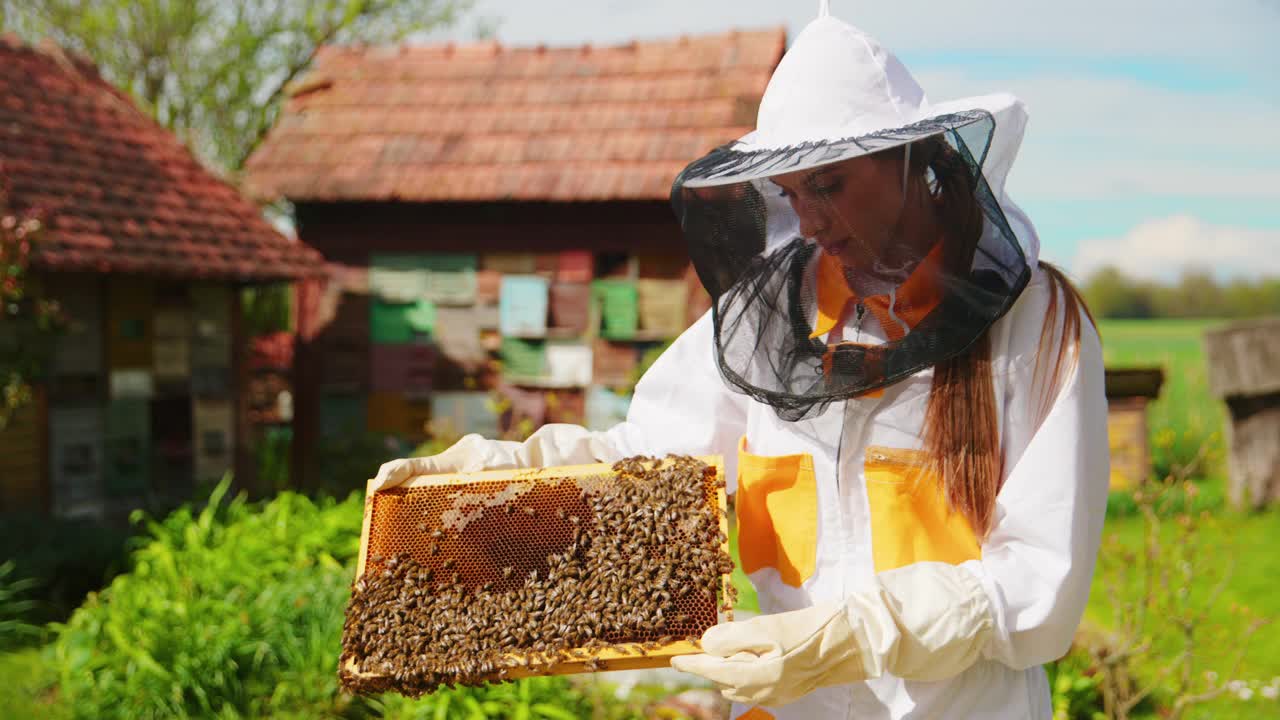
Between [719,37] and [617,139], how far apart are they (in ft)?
6.06

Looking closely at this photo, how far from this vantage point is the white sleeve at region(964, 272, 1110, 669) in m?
1.75

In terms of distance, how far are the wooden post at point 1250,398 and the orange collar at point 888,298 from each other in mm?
9542

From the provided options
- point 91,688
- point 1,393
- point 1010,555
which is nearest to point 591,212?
point 1,393

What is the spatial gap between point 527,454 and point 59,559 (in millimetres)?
5708

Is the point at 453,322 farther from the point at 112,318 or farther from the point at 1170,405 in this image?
the point at 1170,405

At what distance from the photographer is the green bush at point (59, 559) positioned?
638 centimetres

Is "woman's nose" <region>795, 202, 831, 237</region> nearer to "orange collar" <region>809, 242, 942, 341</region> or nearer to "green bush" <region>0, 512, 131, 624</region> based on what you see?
"orange collar" <region>809, 242, 942, 341</region>

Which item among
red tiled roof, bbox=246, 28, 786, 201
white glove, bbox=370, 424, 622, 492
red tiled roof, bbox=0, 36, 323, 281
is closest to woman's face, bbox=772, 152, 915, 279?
white glove, bbox=370, 424, 622, 492

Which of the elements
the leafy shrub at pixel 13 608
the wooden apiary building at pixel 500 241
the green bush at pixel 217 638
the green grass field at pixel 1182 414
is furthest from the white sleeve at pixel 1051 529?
the wooden apiary building at pixel 500 241

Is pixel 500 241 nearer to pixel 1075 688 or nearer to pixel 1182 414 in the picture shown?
pixel 1075 688

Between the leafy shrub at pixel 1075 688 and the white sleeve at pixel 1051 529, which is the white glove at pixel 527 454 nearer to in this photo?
the white sleeve at pixel 1051 529

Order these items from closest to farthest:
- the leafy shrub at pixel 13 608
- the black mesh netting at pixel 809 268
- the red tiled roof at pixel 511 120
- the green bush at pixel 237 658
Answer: the black mesh netting at pixel 809 268 → the green bush at pixel 237 658 → the leafy shrub at pixel 13 608 → the red tiled roof at pixel 511 120

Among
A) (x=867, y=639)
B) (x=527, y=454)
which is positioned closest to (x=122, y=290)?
(x=527, y=454)

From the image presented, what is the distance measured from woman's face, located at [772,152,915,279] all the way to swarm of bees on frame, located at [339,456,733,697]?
1.97 ft
